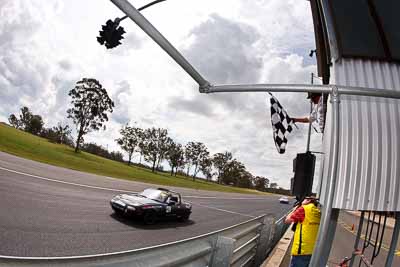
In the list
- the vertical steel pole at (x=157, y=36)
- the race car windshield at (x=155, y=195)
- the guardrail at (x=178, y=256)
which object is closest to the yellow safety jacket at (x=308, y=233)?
the guardrail at (x=178, y=256)

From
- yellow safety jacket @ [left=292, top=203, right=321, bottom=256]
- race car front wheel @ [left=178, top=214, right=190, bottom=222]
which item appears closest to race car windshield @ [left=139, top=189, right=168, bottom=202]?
race car front wheel @ [left=178, top=214, right=190, bottom=222]

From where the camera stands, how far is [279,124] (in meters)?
4.40

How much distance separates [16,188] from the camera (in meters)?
12.4

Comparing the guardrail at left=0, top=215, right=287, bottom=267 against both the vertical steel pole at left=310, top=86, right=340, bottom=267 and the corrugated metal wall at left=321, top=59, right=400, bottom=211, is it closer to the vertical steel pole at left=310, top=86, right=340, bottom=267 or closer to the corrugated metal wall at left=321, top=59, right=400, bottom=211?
the vertical steel pole at left=310, top=86, right=340, bottom=267

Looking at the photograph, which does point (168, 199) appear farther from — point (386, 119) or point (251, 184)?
point (251, 184)

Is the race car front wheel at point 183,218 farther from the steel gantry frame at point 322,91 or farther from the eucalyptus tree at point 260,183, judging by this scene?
the eucalyptus tree at point 260,183

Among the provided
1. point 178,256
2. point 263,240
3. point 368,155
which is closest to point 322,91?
point 368,155

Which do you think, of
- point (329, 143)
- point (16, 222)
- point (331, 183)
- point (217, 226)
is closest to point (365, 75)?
point (329, 143)

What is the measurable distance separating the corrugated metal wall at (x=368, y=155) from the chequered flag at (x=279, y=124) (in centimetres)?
135

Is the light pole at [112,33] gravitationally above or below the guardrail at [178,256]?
above

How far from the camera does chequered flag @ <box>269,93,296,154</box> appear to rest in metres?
4.04

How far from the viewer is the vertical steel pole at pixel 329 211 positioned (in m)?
2.22

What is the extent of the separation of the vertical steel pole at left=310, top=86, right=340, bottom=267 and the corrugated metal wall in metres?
0.13

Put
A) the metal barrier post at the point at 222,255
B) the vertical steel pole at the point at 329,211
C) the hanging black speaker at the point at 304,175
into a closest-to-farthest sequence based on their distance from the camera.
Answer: the vertical steel pole at the point at 329,211 < the hanging black speaker at the point at 304,175 < the metal barrier post at the point at 222,255
